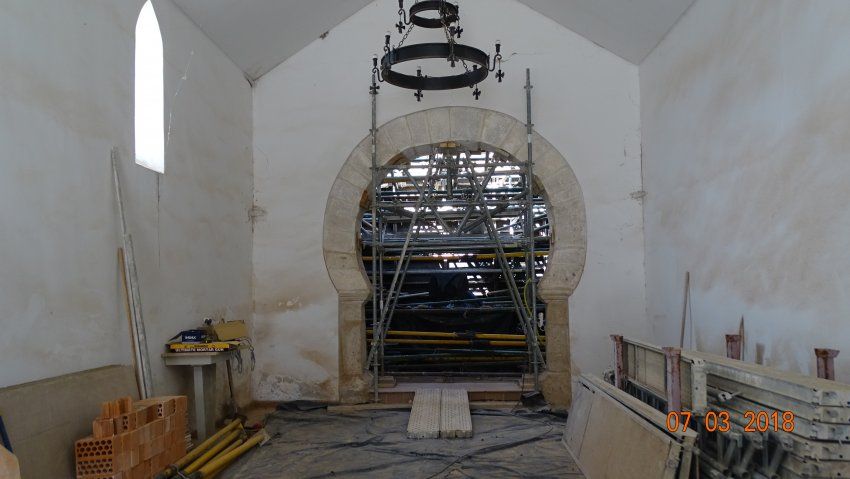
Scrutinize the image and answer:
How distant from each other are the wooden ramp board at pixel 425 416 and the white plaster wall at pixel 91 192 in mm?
1953

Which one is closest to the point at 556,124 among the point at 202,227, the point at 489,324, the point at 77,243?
the point at 489,324

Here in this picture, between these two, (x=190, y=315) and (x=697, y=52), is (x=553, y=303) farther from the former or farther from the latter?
(x=190, y=315)

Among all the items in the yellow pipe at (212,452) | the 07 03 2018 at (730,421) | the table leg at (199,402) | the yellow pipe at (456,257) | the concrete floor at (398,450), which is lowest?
the concrete floor at (398,450)

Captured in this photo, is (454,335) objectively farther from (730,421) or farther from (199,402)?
(730,421)

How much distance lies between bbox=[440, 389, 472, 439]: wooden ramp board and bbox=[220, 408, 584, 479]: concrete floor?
0.08 metres

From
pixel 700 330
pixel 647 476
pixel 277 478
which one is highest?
pixel 700 330

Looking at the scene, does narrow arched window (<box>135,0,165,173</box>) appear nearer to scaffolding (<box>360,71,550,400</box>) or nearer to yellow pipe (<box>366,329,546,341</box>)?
scaffolding (<box>360,71,550,400</box>)

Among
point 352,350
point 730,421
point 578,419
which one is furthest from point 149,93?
point 730,421

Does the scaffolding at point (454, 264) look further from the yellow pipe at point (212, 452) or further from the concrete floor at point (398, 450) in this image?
the yellow pipe at point (212, 452)

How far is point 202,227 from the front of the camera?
5.97 m

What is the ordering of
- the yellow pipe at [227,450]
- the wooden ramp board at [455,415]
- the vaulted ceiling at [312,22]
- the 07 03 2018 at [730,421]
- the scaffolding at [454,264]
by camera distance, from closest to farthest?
the 07 03 2018 at [730,421] < the yellow pipe at [227,450] < the wooden ramp board at [455,415] < the vaulted ceiling at [312,22] < the scaffolding at [454,264]

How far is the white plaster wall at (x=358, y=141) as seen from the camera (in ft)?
23.0

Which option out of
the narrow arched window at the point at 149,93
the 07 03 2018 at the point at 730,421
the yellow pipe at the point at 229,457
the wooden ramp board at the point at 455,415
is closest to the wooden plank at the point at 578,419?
the wooden ramp board at the point at 455,415

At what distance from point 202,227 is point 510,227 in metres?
4.90
